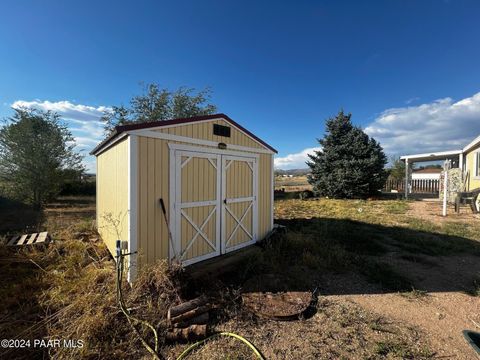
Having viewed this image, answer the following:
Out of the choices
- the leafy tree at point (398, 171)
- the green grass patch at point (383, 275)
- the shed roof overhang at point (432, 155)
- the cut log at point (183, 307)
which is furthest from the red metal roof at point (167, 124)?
the leafy tree at point (398, 171)

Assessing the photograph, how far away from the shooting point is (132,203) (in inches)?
127

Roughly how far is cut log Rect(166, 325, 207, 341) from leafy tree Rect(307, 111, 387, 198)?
513 inches

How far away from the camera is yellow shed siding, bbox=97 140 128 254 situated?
11.7 feet

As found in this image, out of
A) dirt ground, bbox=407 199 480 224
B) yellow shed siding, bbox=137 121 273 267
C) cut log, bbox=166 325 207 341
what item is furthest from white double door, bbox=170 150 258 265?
dirt ground, bbox=407 199 480 224

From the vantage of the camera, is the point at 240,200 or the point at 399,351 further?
the point at 240,200

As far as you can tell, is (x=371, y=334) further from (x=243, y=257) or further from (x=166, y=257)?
(x=166, y=257)

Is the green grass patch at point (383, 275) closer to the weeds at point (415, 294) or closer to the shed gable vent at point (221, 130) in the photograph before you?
the weeds at point (415, 294)

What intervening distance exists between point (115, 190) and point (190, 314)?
2785mm

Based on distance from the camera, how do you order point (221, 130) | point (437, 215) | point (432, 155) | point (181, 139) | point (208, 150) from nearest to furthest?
point (181, 139)
point (208, 150)
point (221, 130)
point (437, 215)
point (432, 155)

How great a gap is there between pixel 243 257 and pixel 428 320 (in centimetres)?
284

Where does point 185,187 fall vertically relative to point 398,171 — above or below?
below

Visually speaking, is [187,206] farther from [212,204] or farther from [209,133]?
[209,133]

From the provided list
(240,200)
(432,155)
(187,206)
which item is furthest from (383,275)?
(432,155)

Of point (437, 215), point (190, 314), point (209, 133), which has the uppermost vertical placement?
point (209, 133)
